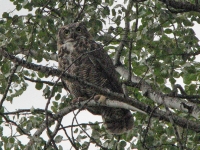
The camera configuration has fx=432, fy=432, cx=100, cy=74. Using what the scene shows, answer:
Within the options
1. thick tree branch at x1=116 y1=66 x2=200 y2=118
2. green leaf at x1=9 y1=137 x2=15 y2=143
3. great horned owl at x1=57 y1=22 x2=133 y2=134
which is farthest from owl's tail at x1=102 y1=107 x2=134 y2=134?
green leaf at x1=9 y1=137 x2=15 y2=143

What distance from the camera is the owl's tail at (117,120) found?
4480 mm

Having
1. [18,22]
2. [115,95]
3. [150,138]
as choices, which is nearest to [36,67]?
[115,95]

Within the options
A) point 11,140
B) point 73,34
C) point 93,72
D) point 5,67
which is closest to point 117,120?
point 93,72

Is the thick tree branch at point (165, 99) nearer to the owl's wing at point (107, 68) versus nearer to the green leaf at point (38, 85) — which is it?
the owl's wing at point (107, 68)

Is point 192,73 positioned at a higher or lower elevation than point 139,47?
lower

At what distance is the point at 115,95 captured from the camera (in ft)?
9.47

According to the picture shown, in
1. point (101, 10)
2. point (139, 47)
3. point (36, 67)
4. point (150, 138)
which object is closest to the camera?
point (36, 67)

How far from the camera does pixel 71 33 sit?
4.81m

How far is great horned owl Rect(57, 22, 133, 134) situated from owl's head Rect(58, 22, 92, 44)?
33 mm

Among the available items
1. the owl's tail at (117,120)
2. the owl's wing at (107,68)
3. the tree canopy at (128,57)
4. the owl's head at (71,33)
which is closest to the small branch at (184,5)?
the tree canopy at (128,57)

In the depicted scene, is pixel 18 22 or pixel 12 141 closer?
pixel 12 141

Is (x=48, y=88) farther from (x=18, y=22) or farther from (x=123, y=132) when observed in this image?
(x=123, y=132)

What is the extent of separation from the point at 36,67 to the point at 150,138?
1206 mm

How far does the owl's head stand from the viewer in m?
4.80
